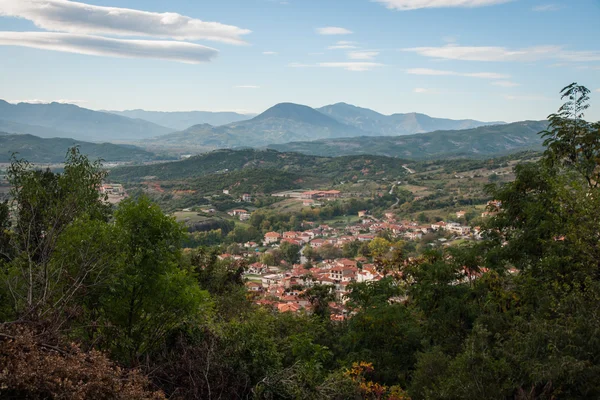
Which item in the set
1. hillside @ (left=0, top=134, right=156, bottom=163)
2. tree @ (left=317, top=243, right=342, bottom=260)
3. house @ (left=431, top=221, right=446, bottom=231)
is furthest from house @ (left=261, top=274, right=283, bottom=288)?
hillside @ (left=0, top=134, right=156, bottom=163)

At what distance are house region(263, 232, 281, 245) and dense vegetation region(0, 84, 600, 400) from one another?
1714 inches

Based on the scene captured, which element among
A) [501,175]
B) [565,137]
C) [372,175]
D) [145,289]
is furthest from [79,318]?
[372,175]

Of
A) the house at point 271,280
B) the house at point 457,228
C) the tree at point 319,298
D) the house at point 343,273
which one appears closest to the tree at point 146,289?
the tree at point 319,298

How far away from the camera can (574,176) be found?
7695 mm

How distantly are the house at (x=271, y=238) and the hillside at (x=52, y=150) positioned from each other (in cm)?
10868

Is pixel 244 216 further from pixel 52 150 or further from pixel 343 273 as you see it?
pixel 52 150

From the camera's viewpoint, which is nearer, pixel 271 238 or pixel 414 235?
pixel 414 235

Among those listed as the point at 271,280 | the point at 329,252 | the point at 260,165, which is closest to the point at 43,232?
the point at 271,280

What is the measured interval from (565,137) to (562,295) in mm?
4583

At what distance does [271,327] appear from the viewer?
1014 centimetres

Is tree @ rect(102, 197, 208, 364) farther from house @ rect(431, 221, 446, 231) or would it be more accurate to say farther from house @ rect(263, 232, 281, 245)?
house @ rect(431, 221, 446, 231)

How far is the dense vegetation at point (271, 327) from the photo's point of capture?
491 cm

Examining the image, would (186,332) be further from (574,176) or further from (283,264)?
(283,264)

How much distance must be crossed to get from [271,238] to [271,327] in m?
44.1
